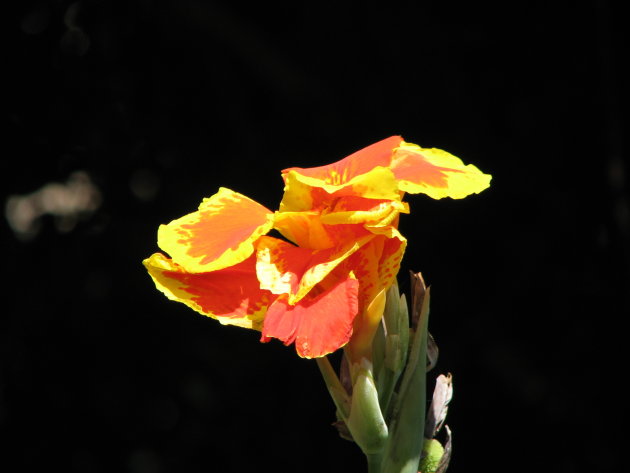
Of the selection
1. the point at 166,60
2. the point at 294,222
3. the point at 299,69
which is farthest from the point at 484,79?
the point at 294,222

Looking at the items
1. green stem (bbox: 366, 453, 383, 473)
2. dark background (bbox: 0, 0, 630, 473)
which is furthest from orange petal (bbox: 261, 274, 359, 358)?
dark background (bbox: 0, 0, 630, 473)

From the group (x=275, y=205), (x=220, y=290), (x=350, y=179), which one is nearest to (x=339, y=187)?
(x=350, y=179)

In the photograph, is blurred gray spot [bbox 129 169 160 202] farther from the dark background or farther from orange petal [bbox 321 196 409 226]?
orange petal [bbox 321 196 409 226]

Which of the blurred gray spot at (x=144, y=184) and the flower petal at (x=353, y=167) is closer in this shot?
the flower petal at (x=353, y=167)

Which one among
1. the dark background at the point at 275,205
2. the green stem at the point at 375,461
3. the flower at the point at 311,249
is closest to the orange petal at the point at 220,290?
the flower at the point at 311,249

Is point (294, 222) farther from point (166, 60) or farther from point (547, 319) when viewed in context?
point (547, 319)

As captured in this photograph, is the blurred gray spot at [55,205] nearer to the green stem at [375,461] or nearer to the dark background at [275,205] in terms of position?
the dark background at [275,205]
